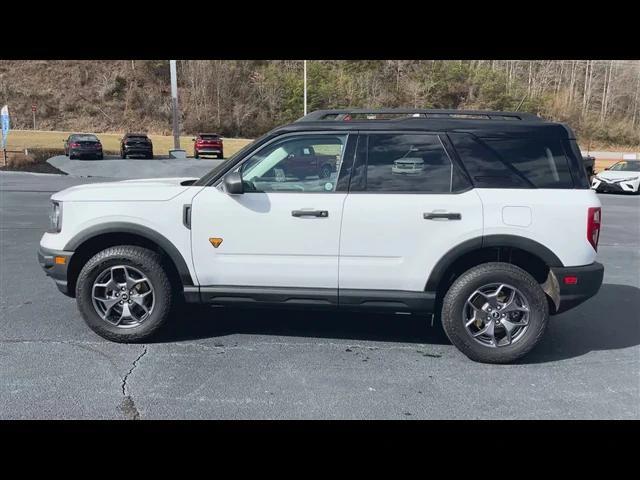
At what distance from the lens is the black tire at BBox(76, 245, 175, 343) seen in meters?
4.26

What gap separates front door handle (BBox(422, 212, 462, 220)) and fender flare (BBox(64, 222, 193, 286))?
1.97 metres

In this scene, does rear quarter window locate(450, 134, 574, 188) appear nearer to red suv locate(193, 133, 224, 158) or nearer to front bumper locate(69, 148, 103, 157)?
front bumper locate(69, 148, 103, 157)

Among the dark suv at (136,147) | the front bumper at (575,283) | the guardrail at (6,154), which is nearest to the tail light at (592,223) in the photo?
the front bumper at (575,283)

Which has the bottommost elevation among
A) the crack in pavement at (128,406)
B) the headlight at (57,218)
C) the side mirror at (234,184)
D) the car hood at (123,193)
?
the crack in pavement at (128,406)

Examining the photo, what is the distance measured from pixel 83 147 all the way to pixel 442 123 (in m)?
30.3

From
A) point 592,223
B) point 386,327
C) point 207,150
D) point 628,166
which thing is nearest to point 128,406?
point 386,327

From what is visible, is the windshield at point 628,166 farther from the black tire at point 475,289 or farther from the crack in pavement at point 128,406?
the crack in pavement at point 128,406

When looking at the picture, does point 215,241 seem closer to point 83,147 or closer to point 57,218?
point 57,218

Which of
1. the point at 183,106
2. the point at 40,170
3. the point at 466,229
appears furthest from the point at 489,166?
the point at 183,106

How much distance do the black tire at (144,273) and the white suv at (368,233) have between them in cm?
1

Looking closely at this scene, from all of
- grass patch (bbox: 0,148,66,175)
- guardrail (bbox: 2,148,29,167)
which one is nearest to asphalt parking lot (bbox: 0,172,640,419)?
grass patch (bbox: 0,148,66,175)

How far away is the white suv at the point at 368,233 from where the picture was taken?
3.99 meters

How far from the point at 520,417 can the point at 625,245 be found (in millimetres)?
7256

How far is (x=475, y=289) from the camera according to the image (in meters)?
4.02
